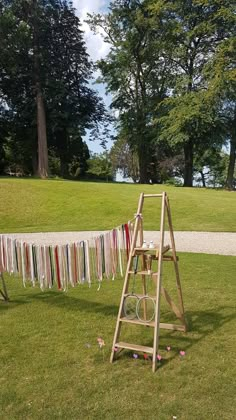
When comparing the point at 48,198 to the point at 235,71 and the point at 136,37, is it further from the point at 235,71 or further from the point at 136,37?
the point at 136,37

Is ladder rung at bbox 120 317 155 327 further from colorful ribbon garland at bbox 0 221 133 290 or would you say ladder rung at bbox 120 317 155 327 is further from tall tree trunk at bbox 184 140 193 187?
tall tree trunk at bbox 184 140 193 187

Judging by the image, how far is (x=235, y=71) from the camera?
2794 centimetres

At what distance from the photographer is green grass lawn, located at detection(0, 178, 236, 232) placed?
17.4 m

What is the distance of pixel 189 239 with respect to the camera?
44.9 ft

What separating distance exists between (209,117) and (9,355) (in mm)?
32691

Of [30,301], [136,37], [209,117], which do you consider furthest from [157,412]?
[136,37]

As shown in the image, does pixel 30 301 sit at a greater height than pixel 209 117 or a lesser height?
lesser

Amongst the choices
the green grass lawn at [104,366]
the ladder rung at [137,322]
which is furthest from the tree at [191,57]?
the ladder rung at [137,322]

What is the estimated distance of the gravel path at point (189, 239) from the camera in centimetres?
1177

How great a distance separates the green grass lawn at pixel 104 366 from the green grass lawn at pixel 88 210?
1027 cm

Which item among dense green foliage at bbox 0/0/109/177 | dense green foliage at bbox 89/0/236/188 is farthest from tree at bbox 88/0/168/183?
dense green foliage at bbox 0/0/109/177

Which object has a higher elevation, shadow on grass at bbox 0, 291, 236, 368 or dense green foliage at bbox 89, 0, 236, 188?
dense green foliage at bbox 89, 0, 236, 188

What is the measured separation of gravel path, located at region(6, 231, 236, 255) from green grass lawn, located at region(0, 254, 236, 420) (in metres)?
4.81

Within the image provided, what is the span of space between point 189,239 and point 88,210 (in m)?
7.74
